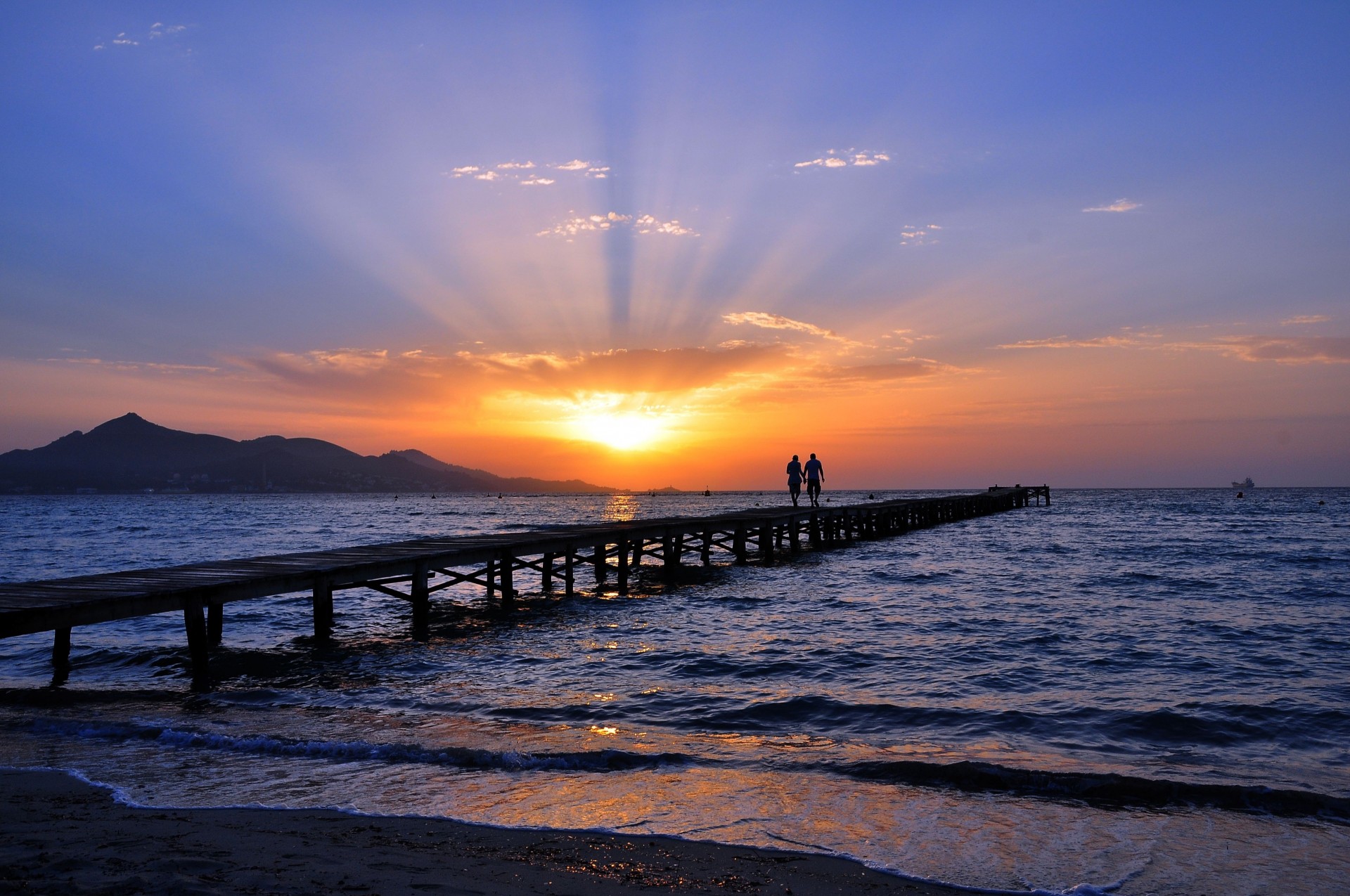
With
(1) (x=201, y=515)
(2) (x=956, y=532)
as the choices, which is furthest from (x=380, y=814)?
(1) (x=201, y=515)

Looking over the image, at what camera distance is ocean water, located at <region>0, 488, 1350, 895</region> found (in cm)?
562

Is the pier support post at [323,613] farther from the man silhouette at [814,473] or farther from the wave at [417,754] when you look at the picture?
the man silhouette at [814,473]

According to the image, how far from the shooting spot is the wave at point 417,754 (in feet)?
23.1

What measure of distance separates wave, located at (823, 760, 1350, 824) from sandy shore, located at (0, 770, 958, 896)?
2277mm

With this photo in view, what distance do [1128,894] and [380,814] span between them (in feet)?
15.3

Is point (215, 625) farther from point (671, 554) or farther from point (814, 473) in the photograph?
point (814, 473)

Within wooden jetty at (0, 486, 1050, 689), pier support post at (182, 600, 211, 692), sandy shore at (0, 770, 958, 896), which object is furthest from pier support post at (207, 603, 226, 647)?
sandy shore at (0, 770, 958, 896)

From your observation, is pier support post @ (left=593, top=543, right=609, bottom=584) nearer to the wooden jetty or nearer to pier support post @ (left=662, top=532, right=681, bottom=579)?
the wooden jetty

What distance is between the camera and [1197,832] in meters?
5.74

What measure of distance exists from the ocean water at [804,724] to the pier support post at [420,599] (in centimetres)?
42

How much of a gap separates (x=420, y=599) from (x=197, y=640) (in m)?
4.85

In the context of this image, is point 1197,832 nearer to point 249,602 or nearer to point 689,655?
point 689,655

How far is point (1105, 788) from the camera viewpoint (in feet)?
21.6

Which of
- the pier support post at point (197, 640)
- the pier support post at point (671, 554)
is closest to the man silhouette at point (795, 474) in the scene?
the pier support post at point (671, 554)
